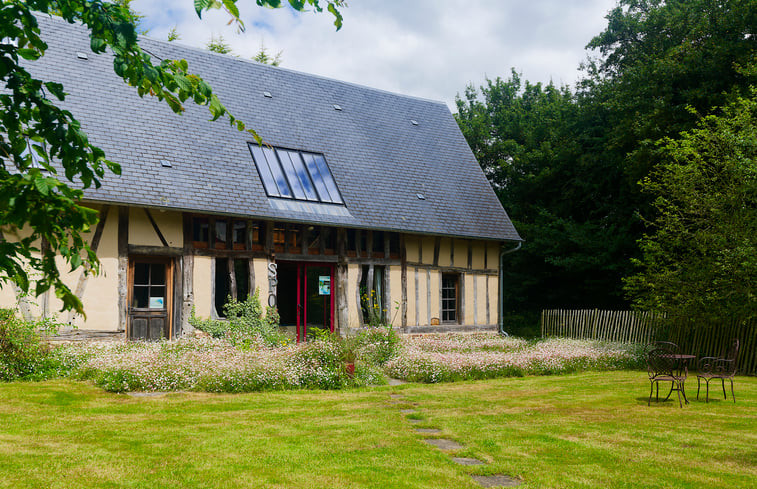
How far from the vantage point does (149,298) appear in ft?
40.7

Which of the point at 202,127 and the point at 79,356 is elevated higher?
the point at 202,127

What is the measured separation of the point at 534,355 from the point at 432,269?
426cm

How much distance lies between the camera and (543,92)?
104ft

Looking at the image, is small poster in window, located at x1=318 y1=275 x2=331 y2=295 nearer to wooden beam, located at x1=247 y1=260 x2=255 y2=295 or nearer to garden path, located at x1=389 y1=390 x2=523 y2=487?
wooden beam, located at x1=247 y1=260 x2=255 y2=295

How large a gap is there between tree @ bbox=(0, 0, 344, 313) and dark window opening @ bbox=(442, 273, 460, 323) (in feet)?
48.1

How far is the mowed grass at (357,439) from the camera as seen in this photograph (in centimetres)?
482

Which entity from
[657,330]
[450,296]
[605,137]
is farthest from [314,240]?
[605,137]

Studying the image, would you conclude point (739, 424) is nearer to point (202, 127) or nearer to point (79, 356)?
point (79, 356)

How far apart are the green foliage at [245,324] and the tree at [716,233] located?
27.7 ft

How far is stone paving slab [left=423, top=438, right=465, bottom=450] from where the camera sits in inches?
231

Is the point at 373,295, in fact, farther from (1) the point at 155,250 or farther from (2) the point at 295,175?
(1) the point at 155,250

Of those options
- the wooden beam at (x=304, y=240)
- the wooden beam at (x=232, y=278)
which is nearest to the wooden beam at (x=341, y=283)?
the wooden beam at (x=304, y=240)

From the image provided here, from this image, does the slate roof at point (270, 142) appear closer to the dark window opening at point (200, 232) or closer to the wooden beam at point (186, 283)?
the dark window opening at point (200, 232)


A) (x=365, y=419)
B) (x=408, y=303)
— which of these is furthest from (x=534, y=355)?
(x=365, y=419)
